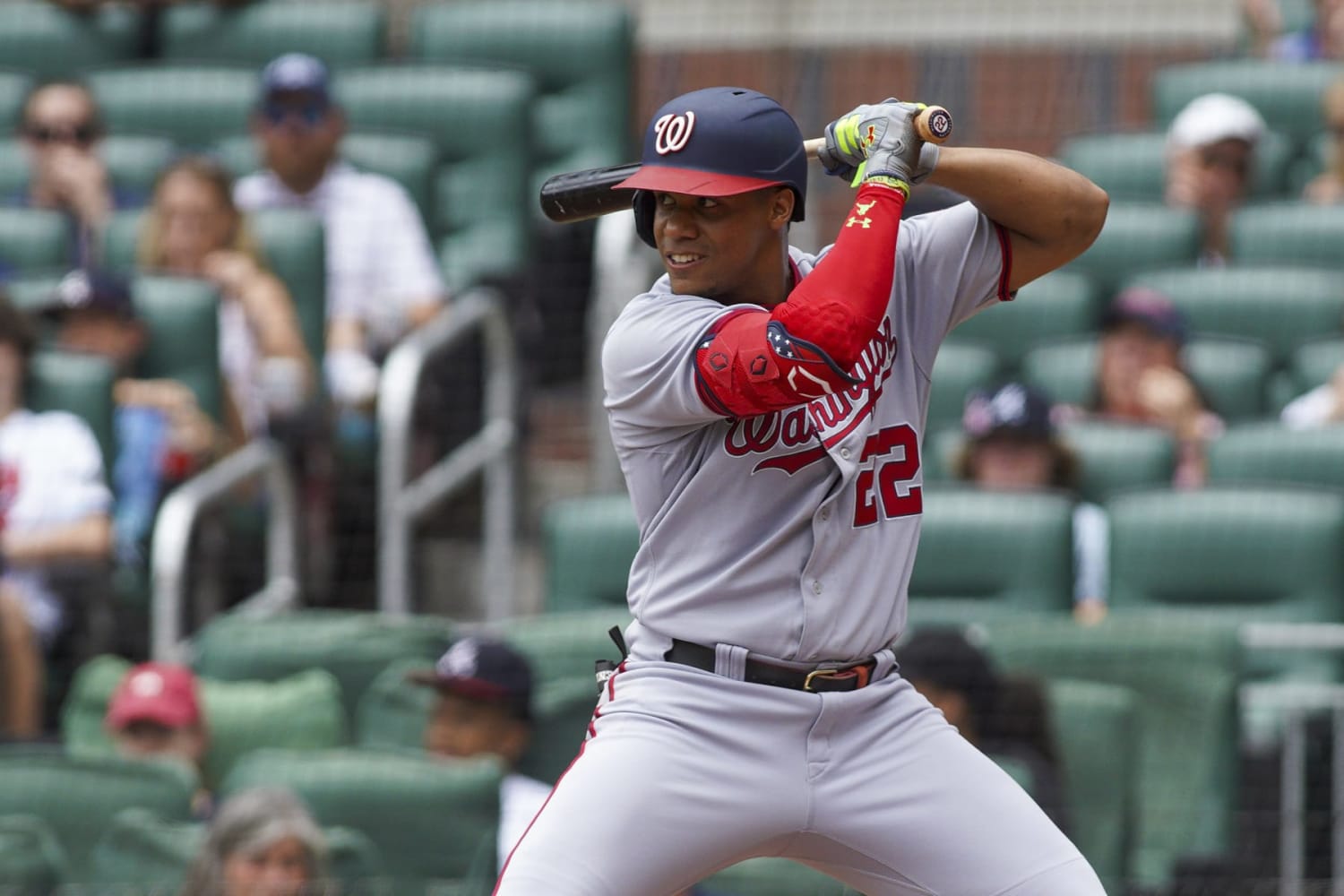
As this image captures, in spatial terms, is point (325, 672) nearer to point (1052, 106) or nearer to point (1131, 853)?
point (1131, 853)

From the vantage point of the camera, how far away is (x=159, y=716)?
473 centimetres

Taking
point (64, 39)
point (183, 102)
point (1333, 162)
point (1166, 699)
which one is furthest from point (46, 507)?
point (1333, 162)

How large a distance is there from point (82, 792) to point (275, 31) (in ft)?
11.7

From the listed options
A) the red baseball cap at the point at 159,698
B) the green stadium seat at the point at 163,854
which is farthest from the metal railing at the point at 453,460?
the green stadium seat at the point at 163,854

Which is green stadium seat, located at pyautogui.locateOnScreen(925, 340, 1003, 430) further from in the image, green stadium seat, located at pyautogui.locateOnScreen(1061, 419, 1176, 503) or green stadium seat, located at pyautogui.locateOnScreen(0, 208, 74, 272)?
green stadium seat, located at pyautogui.locateOnScreen(0, 208, 74, 272)

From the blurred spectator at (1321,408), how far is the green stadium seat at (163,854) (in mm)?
2573

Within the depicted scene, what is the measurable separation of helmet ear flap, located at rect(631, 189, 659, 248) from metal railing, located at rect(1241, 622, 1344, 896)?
7.62ft

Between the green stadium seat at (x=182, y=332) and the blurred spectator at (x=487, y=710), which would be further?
the green stadium seat at (x=182, y=332)

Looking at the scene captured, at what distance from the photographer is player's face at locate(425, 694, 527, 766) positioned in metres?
4.67

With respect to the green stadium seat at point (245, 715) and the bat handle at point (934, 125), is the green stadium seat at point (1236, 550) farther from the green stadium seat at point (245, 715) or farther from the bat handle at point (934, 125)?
the bat handle at point (934, 125)

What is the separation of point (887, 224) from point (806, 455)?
32 cm

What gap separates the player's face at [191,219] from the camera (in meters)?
5.93

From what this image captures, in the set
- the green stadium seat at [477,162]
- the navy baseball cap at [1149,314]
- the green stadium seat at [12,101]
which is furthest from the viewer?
the green stadium seat at [12,101]

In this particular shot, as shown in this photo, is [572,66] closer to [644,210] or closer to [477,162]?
[477,162]
